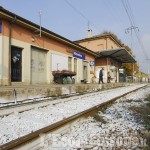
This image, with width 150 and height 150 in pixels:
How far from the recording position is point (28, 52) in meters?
16.0

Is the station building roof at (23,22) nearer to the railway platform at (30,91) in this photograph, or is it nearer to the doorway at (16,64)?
the doorway at (16,64)

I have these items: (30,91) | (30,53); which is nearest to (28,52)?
(30,53)

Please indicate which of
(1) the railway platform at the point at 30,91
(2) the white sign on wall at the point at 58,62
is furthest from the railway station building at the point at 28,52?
(1) the railway platform at the point at 30,91

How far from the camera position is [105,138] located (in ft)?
13.8

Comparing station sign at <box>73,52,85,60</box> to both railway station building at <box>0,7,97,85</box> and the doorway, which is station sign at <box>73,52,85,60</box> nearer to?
railway station building at <box>0,7,97,85</box>

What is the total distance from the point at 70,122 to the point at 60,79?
13.7m

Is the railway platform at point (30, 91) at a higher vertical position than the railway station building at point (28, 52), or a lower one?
lower

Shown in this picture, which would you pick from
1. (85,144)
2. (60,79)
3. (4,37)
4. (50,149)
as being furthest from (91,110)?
(60,79)

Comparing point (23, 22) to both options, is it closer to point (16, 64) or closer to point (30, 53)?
point (30, 53)

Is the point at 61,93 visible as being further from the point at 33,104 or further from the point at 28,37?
the point at 28,37

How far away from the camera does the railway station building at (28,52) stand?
44.6 feet

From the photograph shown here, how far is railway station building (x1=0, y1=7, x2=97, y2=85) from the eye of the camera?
13.6 meters

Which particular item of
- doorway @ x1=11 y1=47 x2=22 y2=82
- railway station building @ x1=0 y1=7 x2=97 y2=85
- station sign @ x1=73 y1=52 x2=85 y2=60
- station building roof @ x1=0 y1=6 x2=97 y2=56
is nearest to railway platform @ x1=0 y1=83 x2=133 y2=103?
railway station building @ x1=0 y1=7 x2=97 y2=85

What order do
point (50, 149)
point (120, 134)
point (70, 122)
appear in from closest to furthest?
point (50, 149), point (120, 134), point (70, 122)
